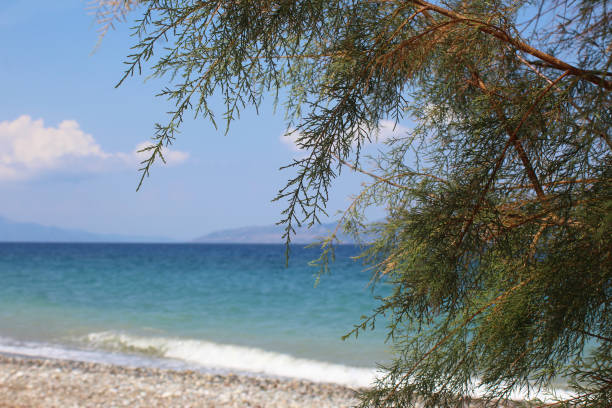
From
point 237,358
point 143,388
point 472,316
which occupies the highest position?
point 472,316

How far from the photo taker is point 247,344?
888 cm

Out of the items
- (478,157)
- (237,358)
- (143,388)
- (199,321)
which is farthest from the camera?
(199,321)

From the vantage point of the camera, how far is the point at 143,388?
5.94 m

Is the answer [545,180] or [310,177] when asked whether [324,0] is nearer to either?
[310,177]

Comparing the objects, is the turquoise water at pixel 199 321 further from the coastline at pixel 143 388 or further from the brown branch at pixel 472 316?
the brown branch at pixel 472 316

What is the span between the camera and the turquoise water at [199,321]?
7.85 meters

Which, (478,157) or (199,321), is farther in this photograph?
(199,321)

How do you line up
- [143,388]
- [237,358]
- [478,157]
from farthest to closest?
1. [237,358]
2. [143,388]
3. [478,157]

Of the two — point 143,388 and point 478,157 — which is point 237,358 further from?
point 478,157

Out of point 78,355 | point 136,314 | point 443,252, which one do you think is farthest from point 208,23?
point 136,314

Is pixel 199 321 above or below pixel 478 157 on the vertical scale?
below

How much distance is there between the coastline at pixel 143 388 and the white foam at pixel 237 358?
1.67 feet

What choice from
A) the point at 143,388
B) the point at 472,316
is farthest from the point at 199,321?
the point at 472,316

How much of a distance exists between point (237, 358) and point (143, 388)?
2200mm
